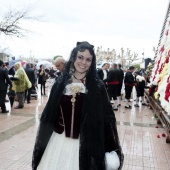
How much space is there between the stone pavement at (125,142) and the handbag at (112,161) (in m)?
2.14

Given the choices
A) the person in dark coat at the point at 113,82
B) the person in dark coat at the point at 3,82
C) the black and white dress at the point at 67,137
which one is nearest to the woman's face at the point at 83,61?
the black and white dress at the point at 67,137

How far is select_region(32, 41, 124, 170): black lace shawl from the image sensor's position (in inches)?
90.1

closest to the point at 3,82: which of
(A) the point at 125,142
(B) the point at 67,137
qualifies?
(A) the point at 125,142

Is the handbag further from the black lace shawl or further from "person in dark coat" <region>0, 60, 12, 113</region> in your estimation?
"person in dark coat" <region>0, 60, 12, 113</region>

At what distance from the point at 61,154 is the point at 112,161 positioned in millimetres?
455

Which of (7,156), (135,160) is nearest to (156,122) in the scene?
(135,160)

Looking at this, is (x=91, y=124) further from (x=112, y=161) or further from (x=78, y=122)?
(x=112, y=161)

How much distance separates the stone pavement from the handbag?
84.1 inches

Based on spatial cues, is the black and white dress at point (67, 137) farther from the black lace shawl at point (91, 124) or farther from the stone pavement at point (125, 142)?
the stone pavement at point (125, 142)

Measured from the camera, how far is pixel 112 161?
7.46 ft

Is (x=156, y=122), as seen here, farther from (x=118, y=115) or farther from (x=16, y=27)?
(x=16, y=27)

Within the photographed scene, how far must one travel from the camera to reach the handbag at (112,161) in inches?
89.1

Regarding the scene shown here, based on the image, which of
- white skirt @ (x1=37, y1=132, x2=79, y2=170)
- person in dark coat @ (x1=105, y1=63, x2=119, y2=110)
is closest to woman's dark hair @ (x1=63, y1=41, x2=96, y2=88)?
white skirt @ (x1=37, y1=132, x2=79, y2=170)

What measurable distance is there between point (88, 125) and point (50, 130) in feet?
A: 1.25
